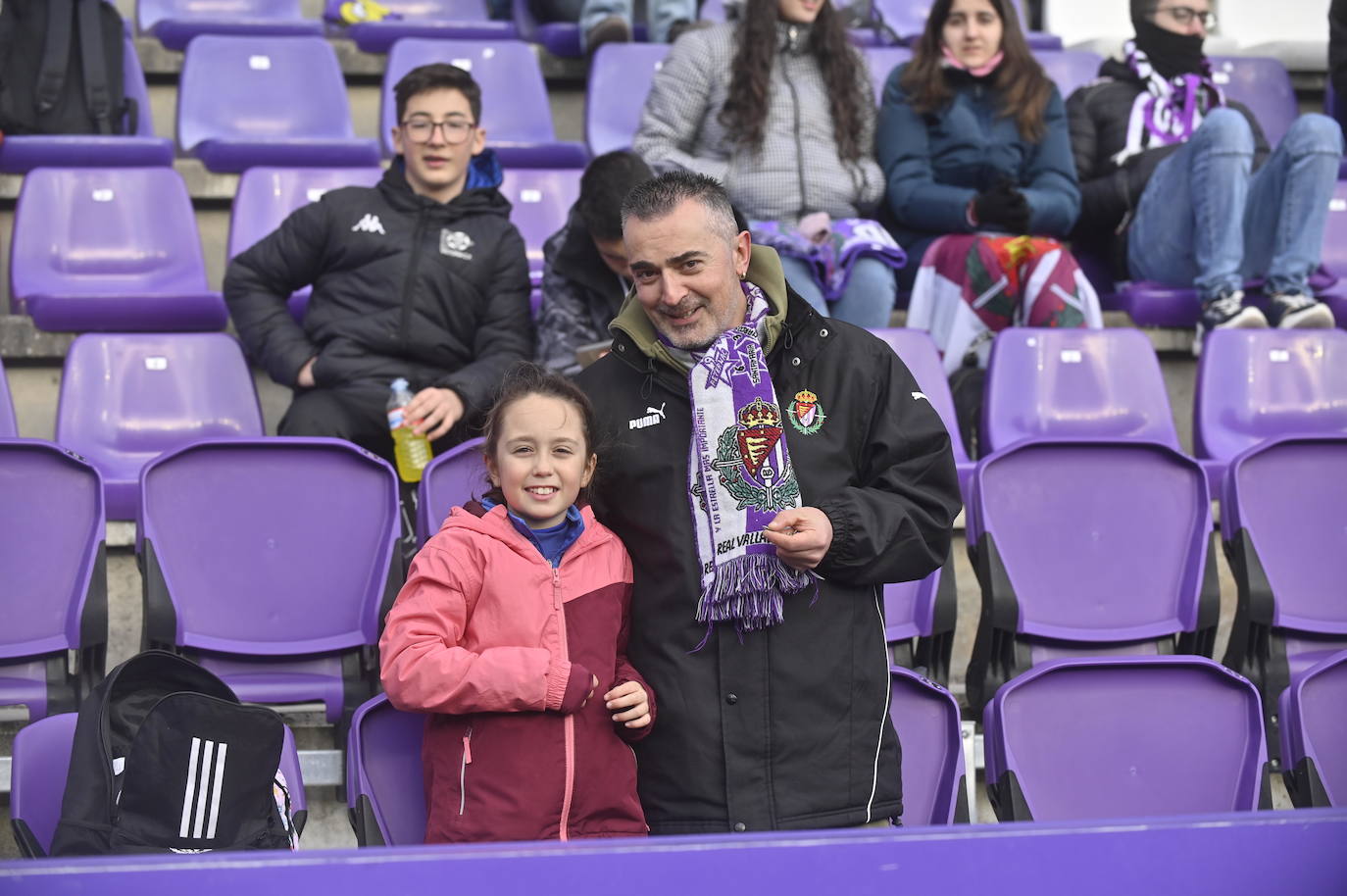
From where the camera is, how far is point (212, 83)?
5.24 m

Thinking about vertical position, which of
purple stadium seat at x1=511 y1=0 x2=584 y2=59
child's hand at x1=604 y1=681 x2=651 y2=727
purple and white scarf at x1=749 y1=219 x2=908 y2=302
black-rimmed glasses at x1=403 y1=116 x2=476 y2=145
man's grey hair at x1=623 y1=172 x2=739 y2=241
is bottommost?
child's hand at x1=604 y1=681 x2=651 y2=727

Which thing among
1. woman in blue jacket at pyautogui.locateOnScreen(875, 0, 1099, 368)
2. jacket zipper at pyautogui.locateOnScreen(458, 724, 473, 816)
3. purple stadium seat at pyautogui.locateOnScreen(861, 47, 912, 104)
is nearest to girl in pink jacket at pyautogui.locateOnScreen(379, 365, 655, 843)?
jacket zipper at pyautogui.locateOnScreen(458, 724, 473, 816)

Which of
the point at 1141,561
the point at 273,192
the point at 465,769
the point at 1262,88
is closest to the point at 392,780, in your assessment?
the point at 465,769

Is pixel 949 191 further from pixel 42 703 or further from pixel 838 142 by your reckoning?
pixel 42 703

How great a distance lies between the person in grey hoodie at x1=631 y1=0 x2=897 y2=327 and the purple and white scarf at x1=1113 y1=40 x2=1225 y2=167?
974mm

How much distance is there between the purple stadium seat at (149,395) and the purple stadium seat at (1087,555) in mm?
1694

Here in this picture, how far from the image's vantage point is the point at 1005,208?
4496 millimetres

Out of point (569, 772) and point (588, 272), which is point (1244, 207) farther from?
point (569, 772)

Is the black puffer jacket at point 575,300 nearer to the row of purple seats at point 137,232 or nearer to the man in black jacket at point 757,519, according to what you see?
the row of purple seats at point 137,232

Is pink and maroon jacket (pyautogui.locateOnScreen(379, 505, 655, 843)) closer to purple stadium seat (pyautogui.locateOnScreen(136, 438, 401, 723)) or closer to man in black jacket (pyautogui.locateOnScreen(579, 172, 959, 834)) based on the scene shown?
man in black jacket (pyautogui.locateOnScreen(579, 172, 959, 834))

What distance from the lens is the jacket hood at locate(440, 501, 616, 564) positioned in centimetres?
227

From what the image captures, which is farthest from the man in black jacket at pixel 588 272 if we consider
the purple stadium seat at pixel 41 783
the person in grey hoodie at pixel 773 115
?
the purple stadium seat at pixel 41 783

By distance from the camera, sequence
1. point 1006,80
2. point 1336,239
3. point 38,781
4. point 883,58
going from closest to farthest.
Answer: point 38,781 → point 1006,80 → point 1336,239 → point 883,58

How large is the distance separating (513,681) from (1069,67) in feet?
14.3
